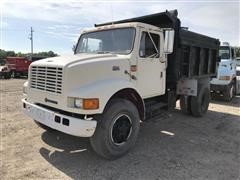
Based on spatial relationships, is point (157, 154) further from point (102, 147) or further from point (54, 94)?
point (54, 94)

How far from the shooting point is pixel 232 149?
4.84 m

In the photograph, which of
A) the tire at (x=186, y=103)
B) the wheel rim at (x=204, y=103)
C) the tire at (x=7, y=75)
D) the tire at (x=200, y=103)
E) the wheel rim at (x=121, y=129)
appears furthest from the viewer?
the tire at (x=7, y=75)

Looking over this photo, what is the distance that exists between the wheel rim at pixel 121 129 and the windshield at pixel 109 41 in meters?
1.29

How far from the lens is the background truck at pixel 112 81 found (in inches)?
148

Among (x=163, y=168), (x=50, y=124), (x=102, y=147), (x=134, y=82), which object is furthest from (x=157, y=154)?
(x=50, y=124)

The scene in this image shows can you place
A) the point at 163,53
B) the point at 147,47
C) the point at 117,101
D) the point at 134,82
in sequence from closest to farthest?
the point at 117,101
the point at 134,82
the point at 147,47
the point at 163,53

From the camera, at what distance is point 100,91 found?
12.3 feet

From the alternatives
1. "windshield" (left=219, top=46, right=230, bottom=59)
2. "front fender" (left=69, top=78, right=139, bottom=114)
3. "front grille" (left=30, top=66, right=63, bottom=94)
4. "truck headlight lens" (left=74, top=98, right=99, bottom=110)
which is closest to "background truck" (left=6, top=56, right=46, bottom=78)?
"windshield" (left=219, top=46, right=230, bottom=59)

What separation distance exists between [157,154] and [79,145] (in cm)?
157

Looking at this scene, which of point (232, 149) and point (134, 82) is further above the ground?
point (134, 82)

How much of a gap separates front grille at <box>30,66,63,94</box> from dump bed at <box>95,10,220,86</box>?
8.03 ft

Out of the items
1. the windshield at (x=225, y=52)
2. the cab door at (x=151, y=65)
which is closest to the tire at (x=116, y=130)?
the cab door at (x=151, y=65)

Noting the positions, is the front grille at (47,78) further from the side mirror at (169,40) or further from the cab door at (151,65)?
the side mirror at (169,40)

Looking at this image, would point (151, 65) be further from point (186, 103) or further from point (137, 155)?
point (186, 103)
